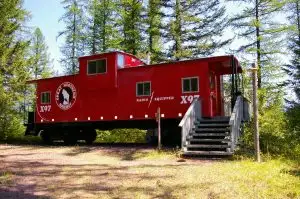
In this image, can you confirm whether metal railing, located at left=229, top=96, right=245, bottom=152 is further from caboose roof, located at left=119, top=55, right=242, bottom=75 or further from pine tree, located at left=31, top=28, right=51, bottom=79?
pine tree, located at left=31, top=28, right=51, bottom=79

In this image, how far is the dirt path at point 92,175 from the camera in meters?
8.14

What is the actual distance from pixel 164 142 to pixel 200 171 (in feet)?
24.2

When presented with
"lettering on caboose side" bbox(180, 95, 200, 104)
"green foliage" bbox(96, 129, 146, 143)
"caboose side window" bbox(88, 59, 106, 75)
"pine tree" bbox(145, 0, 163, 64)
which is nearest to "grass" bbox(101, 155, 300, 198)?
"lettering on caboose side" bbox(180, 95, 200, 104)

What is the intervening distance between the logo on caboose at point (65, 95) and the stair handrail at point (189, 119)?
7.12m

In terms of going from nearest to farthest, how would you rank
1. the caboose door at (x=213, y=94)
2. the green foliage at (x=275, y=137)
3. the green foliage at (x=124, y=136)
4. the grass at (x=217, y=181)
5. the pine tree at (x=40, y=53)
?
the grass at (x=217, y=181), the green foliage at (x=275, y=137), the caboose door at (x=213, y=94), the green foliage at (x=124, y=136), the pine tree at (x=40, y=53)

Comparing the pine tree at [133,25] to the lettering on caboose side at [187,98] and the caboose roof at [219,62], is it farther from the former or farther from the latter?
the lettering on caboose side at [187,98]

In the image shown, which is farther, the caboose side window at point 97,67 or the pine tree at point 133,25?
the pine tree at point 133,25

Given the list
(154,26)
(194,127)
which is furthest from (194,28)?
(194,127)

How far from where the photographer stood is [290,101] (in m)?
25.2

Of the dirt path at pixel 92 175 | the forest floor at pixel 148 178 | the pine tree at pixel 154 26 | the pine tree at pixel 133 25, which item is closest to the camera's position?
the forest floor at pixel 148 178

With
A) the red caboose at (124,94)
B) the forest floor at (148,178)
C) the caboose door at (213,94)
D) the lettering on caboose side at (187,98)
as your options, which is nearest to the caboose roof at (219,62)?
the red caboose at (124,94)

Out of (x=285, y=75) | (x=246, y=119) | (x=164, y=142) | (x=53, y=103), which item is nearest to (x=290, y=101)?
(x=285, y=75)

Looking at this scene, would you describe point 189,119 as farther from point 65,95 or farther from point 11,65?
point 11,65

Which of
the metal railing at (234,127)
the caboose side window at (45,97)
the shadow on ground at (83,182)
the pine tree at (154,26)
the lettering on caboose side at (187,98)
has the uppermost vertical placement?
the pine tree at (154,26)
